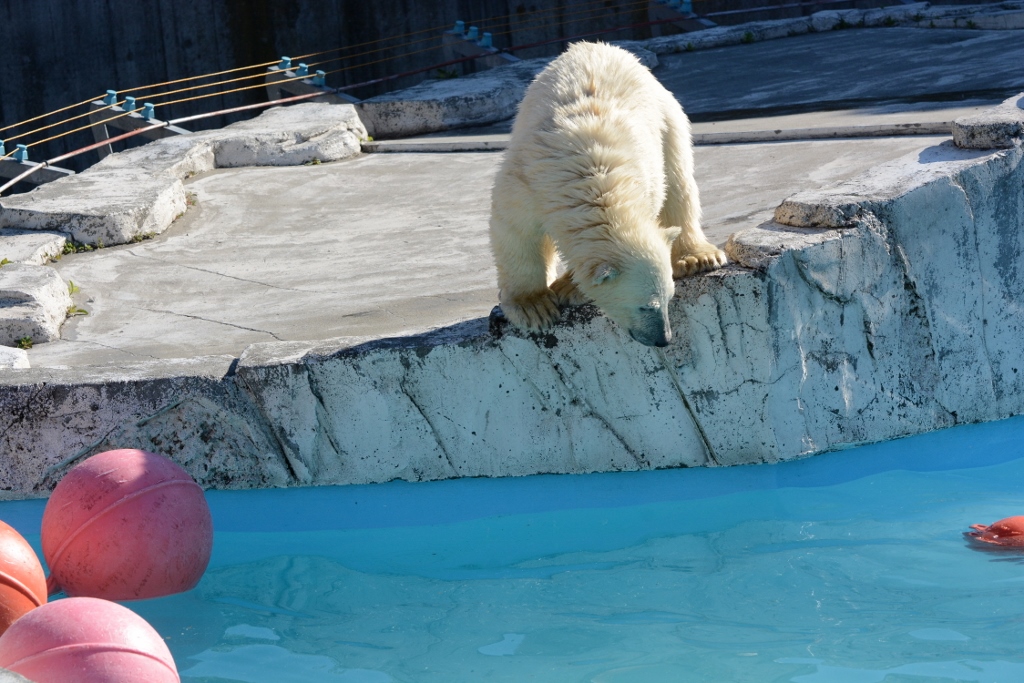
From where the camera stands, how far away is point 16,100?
12883 mm

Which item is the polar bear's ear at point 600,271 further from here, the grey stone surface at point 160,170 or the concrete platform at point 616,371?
the grey stone surface at point 160,170

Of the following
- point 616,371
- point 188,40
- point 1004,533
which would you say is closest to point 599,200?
point 616,371

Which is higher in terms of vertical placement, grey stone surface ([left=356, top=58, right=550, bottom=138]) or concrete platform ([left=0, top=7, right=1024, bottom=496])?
grey stone surface ([left=356, top=58, right=550, bottom=138])

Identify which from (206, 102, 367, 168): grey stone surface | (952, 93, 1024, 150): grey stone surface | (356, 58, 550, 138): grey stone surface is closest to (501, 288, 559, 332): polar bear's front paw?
(952, 93, 1024, 150): grey stone surface

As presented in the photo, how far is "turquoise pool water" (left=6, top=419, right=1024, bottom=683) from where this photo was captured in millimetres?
3250

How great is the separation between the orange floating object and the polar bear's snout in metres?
1.32

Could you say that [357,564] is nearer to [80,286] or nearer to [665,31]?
[80,286]

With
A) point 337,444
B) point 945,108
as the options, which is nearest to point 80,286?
point 337,444

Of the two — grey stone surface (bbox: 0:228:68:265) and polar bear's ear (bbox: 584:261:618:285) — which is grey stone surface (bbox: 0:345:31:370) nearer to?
grey stone surface (bbox: 0:228:68:265)

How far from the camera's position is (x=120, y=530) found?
134 inches

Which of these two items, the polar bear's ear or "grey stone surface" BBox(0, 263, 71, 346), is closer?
the polar bear's ear

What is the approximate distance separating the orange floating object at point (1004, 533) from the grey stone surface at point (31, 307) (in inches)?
161

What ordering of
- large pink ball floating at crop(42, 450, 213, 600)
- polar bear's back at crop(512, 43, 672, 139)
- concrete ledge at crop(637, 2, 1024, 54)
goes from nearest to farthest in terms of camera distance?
large pink ball floating at crop(42, 450, 213, 600), polar bear's back at crop(512, 43, 672, 139), concrete ledge at crop(637, 2, 1024, 54)

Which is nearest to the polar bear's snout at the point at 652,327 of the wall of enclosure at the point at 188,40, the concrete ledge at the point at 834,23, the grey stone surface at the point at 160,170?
the grey stone surface at the point at 160,170
